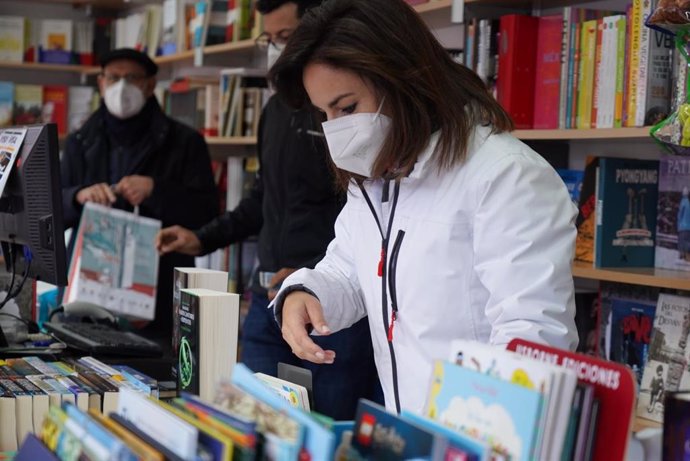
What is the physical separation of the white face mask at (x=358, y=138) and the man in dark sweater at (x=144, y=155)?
180 cm

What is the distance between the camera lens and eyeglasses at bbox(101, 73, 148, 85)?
149 inches

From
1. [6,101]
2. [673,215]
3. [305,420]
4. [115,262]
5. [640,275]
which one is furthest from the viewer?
[6,101]

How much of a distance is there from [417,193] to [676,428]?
0.75 metres

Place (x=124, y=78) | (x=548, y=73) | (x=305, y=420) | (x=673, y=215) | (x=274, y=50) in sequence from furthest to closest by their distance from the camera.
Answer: (x=124, y=78), (x=274, y=50), (x=548, y=73), (x=673, y=215), (x=305, y=420)

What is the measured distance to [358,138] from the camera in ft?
5.70

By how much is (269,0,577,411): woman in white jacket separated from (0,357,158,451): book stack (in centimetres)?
30

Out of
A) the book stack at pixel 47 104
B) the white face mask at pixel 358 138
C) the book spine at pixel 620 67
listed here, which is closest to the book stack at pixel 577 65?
the book spine at pixel 620 67

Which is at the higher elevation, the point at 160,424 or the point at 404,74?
the point at 404,74

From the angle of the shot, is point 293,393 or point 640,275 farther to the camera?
point 640,275

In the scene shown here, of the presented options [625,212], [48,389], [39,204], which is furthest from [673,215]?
[48,389]

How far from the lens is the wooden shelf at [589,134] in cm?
243

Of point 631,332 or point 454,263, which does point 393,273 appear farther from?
point 631,332

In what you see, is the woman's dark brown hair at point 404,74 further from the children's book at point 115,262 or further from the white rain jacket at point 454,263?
the children's book at point 115,262

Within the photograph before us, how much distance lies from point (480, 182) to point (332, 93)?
12.2 inches
